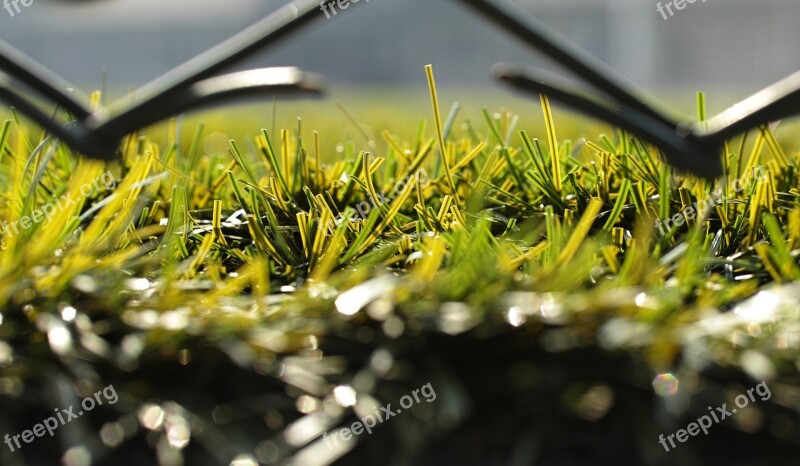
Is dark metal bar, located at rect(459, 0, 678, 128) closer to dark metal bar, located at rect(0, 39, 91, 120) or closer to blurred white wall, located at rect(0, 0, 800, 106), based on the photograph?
dark metal bar, located at rect(0, 39, 91, 120)

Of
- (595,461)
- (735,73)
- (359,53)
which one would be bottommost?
(735,73)

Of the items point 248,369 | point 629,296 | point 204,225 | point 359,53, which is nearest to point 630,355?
point 629,296

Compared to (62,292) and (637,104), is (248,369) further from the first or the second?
(637,104)

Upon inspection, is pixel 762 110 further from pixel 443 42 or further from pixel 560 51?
pixel 443 42

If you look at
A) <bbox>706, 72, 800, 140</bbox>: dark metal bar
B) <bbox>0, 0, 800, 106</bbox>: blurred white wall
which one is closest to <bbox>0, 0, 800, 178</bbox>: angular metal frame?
<bbox>706, 72, 800, 140</bbox>: dark metal bar

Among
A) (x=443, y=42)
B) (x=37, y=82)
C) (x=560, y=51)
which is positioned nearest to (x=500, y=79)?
(x=560, y=51)

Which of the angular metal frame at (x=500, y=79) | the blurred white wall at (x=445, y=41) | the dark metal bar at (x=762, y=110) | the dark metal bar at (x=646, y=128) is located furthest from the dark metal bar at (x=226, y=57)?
the blurred white wall at (x=445, y=41)
